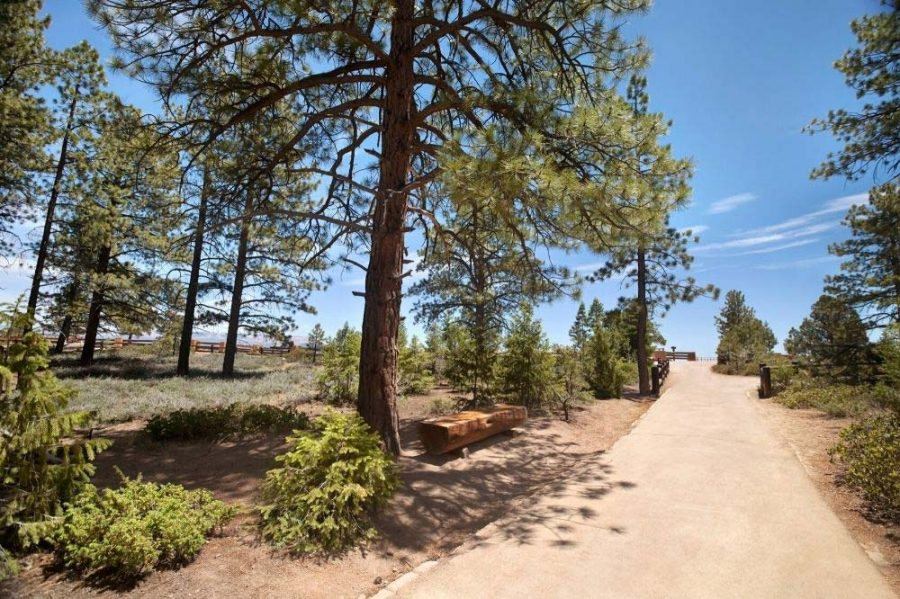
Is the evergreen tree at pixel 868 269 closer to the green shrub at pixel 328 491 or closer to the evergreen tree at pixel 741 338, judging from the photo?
the evergreen tree at pixel 741 338

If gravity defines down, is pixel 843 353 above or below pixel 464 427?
above

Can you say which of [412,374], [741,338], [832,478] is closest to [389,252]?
[832,478]

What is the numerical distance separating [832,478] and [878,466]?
3.19 feet

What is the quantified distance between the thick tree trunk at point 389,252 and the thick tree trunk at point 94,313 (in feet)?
55.6

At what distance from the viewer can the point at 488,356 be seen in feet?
33.0

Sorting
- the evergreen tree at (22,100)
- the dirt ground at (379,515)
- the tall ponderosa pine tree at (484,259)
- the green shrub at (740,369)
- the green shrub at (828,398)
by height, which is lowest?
the dirt ground at (379,515)

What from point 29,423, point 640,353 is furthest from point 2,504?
point 640,353

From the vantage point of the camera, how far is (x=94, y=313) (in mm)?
18250

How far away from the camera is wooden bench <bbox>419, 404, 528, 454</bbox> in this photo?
6574 millimetres

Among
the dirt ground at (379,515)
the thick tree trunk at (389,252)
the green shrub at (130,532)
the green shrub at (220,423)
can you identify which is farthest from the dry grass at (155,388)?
the thick tree trunk at (389,252)

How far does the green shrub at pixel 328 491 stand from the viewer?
12.4ft

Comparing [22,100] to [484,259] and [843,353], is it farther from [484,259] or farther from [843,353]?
[843,353]

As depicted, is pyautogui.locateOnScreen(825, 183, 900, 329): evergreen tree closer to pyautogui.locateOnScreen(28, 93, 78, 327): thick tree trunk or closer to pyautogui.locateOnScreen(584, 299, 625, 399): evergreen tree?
pyautogui.locateOnScreen(584, 299, 625, 399): evergreen tree

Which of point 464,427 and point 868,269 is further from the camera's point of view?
point 868,269
